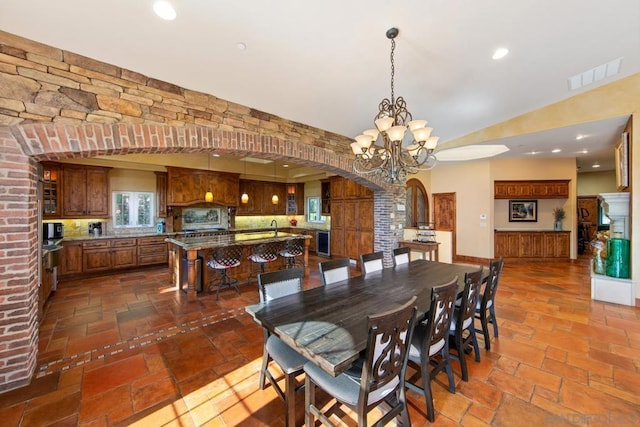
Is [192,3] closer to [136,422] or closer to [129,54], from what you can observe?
[129,54]

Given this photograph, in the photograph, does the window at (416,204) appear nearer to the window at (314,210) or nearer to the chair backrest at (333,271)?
the window at (314,210)

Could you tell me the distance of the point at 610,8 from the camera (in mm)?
2523

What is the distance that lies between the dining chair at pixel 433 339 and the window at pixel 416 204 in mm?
5555

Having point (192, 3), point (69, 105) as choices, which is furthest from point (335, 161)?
point (69, 105)

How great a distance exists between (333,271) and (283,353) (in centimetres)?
113

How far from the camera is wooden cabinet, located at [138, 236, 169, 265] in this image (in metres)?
5.91

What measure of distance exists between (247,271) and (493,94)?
523cm

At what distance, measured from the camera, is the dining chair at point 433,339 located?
1.79 m

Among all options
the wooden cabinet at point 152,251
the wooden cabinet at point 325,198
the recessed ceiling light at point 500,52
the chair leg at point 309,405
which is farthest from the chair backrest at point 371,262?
the wooden cabinet at point 152,251

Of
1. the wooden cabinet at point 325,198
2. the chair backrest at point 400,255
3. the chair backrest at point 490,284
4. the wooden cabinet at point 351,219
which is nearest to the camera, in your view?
the chair backrest at point 490,284

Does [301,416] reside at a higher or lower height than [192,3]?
lower

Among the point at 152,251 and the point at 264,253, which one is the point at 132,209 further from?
the point at 264,253

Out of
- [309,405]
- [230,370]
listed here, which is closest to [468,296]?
[309,405]

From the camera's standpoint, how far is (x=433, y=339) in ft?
6.37
